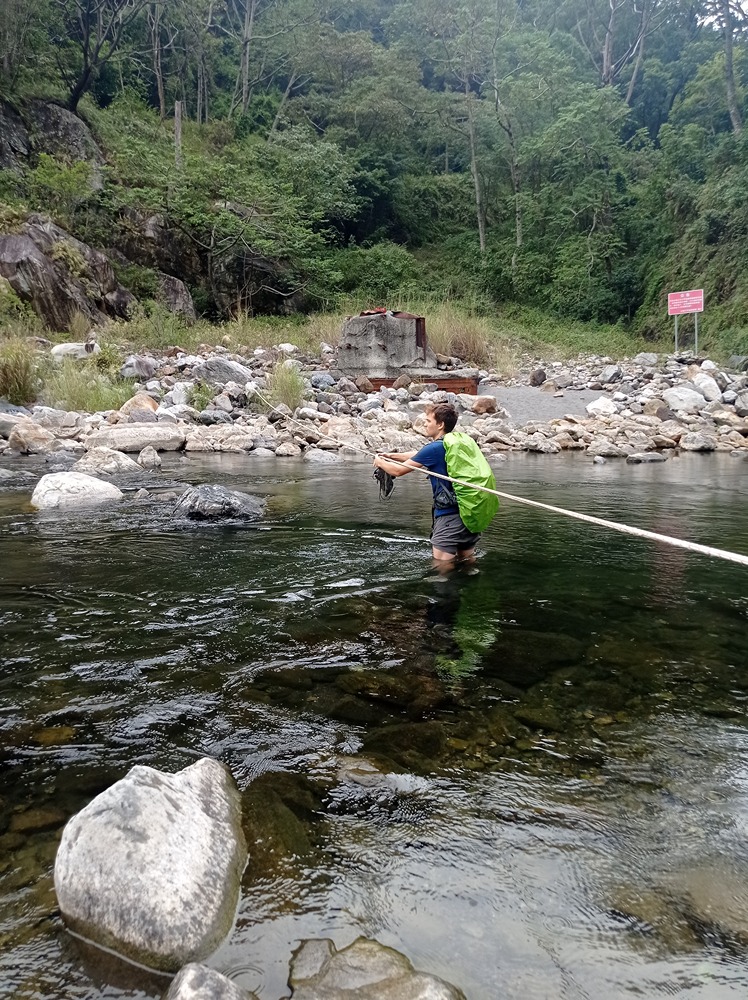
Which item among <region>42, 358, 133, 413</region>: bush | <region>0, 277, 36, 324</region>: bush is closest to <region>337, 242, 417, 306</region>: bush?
<region>0, 277, 36, 324</region>: bush

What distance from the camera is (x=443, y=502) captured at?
17.6ft

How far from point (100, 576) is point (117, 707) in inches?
88.2

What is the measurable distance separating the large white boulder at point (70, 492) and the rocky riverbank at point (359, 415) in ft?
5.84

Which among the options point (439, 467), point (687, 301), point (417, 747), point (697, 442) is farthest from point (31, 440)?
point (687, 301)

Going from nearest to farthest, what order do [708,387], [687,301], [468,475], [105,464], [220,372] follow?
[468,475] → [105,464] → [220,372] → [708,387] → [687,301]

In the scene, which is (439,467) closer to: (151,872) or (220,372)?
(151,872)

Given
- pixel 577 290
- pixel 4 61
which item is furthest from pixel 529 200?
pixel 4 61

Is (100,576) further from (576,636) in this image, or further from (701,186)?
(701,186)

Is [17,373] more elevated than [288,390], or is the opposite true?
[17,373]

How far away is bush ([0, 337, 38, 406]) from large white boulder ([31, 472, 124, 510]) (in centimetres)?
694

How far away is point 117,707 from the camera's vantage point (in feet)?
9.59

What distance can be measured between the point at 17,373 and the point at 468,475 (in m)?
11.7

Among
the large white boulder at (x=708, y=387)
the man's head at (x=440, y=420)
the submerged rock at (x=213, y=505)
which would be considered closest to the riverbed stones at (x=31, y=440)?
the submerged rock at (x=213, y=505)

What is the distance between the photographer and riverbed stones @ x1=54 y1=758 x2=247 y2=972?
5.47 feet
